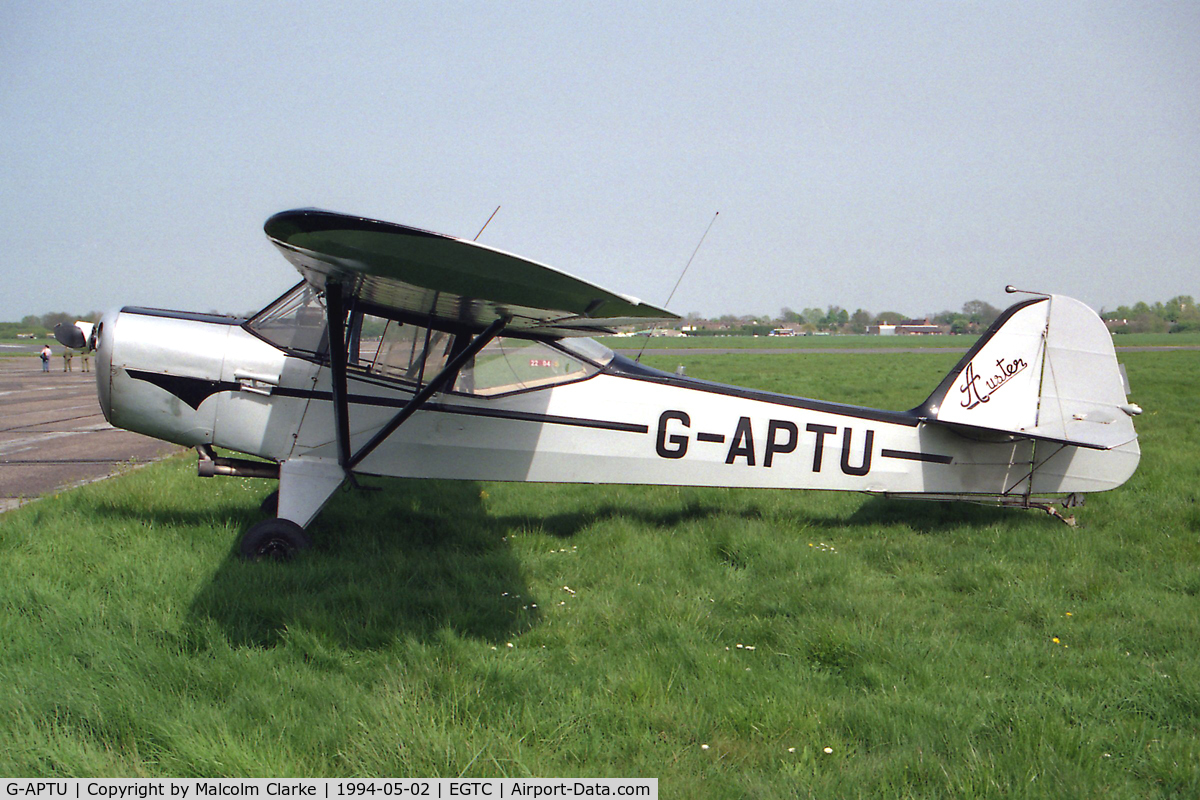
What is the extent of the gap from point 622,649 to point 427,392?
7.23 ft

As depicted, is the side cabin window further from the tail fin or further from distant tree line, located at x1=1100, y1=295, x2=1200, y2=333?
distant tree line, located at x1=1100, y1=295, x2=1200, y2=333

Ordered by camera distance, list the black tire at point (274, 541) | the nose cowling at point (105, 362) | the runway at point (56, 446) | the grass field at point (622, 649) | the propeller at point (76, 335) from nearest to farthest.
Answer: the grass field at point (622, 649)
the black tire at point (274, 541)
the nose cowling at point (105, 362)
the propeller at point (76, 335)
the runway at point (56, 446)

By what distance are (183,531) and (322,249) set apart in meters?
3.19

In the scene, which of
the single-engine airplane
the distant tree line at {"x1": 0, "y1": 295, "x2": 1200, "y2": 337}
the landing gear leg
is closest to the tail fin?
the single-engine airplane

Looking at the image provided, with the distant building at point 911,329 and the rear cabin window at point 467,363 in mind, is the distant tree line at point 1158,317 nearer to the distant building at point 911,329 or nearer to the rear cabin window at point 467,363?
the distant building at point 911,329

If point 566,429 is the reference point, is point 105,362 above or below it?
above

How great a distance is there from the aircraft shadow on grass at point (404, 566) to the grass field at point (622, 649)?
0.09ft

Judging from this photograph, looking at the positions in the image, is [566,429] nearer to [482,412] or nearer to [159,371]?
[482,412]

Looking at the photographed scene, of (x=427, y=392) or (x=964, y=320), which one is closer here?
(x=427, y=392)

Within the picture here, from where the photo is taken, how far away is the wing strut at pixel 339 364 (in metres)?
4.62

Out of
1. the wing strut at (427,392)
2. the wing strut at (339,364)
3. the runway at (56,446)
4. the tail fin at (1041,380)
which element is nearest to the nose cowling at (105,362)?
the wing strut at (339,364)

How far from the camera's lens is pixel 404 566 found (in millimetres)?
4859

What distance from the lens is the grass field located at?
279cm
